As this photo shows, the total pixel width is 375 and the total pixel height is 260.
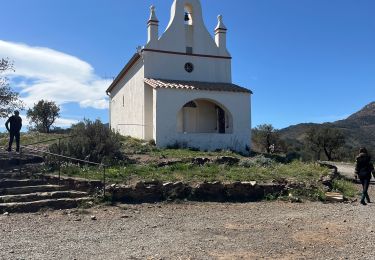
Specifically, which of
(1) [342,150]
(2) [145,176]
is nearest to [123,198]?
(2) [145,176]

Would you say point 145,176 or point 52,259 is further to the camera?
point 145,176

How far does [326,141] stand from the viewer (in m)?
44.3

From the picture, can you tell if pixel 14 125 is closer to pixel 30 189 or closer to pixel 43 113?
pixel 30 189

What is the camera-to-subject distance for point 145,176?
1397 cm

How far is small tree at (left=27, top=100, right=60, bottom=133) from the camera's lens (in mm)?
45994

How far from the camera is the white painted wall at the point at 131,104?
26.4m

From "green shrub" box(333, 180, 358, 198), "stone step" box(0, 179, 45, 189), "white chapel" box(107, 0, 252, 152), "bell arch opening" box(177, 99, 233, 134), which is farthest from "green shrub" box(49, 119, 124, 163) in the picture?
"bell arch opening" box(177, 99, 233, 134)

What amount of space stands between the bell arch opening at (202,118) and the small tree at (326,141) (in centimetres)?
1958

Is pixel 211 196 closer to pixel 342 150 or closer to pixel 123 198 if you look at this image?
pixel 123 198

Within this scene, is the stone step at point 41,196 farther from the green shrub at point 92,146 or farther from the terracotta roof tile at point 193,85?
the terracotta roof tile at point 193,85

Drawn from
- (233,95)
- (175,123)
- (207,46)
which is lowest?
(175,123)

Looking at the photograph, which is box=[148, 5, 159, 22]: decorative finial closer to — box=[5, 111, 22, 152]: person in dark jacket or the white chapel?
the white chapel

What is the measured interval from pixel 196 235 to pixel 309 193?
6221mm

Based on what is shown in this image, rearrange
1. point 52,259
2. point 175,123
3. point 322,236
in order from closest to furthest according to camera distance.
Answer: point 52,259, point 322,236, point 175,123
